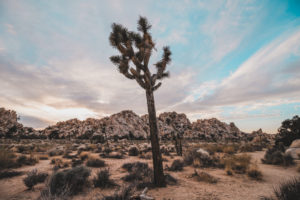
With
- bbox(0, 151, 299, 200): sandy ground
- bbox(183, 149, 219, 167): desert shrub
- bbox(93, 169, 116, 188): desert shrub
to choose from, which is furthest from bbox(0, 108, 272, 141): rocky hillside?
bbox(93, 169, 116, 188): desert shrub

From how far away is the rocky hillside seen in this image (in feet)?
175

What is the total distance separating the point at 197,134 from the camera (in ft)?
193

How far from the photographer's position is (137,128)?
61.8 metres

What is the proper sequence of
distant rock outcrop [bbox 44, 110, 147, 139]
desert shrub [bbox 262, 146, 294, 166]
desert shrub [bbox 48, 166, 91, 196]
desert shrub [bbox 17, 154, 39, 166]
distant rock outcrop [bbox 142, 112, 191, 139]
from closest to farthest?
desert shrub [bbox 48, 166, 91, 196] → desert shrub [bbox 262, 146, 294, 166] → desert shrub [bbox 17, 154, 39, 166] → distant rock outcrop [bbox 44, 110, 147, 139] → distant rock outcrop [bbox 142, 112, 191, 139]

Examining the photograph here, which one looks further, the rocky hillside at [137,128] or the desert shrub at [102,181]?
the rocky hillside at [137,128]

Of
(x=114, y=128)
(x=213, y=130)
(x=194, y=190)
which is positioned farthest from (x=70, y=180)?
(x=213, y=130)

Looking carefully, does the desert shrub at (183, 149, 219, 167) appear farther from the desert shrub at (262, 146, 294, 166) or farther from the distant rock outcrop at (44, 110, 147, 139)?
the distant rock outcrop at (44, 110, 147, 139)

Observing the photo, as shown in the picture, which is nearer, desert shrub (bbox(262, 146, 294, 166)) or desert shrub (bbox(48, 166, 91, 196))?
desert shrub (bbox(48, 166, 91, 196))

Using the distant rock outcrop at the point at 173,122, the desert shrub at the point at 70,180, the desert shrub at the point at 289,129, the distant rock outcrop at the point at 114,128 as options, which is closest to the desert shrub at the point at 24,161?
the desert shrub at the point at 70,180

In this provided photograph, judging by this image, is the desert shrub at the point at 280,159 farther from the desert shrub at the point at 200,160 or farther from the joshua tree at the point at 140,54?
the joshua tree at the point at 140,54

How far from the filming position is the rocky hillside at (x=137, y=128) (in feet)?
175

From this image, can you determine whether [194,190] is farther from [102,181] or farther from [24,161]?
[24,161]

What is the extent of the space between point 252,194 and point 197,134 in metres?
58.3

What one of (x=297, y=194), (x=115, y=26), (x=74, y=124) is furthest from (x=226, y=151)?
(x=74, y=124)
